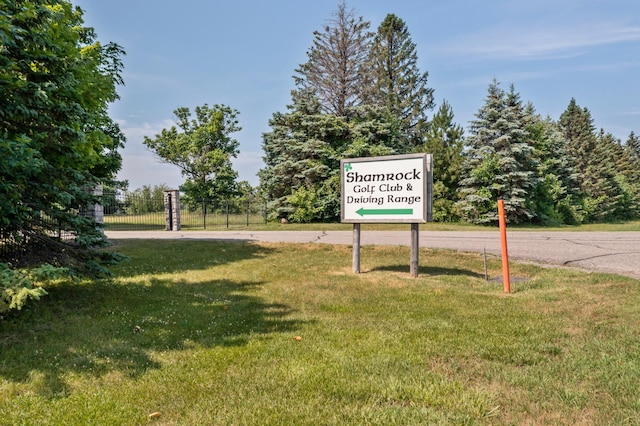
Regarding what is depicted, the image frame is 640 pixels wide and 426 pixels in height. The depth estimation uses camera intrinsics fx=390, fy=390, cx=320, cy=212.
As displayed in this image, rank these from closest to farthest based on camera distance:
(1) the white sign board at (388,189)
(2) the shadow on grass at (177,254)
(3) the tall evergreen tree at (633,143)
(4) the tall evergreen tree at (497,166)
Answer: (1) the white sign board at (388,189), (2) the shadow on grass at (177,254), (4) the tall evergreen tree at (497,166), (3) the tall evergreen tree at (633,143)

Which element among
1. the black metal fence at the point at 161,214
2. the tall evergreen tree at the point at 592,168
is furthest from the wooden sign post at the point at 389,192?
the tall evergreen tree at the point at 592,168

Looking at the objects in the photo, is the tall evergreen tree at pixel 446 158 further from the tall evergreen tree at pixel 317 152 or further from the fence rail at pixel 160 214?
the fence rail at pixel 160 214

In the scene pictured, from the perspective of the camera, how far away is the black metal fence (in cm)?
2194

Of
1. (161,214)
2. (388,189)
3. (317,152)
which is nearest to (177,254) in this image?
(388,189)

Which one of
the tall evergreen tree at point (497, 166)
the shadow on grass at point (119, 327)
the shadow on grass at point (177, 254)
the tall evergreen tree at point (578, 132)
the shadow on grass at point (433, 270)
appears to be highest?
the tall evergreen tree at point (578, 132)

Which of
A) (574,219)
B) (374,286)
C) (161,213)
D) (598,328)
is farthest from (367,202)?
(574,219)

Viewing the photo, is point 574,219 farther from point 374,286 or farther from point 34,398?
point 34,398

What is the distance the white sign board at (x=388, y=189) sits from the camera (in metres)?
7.99

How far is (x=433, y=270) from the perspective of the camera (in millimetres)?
9148

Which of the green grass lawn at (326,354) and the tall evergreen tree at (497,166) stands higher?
the tall evergreen tree at (497,166)

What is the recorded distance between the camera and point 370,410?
284cm

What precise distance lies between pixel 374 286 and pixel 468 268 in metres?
3.33

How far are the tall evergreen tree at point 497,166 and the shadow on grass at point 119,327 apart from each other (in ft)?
74.5

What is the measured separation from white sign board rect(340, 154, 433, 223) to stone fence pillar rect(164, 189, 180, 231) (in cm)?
1529
